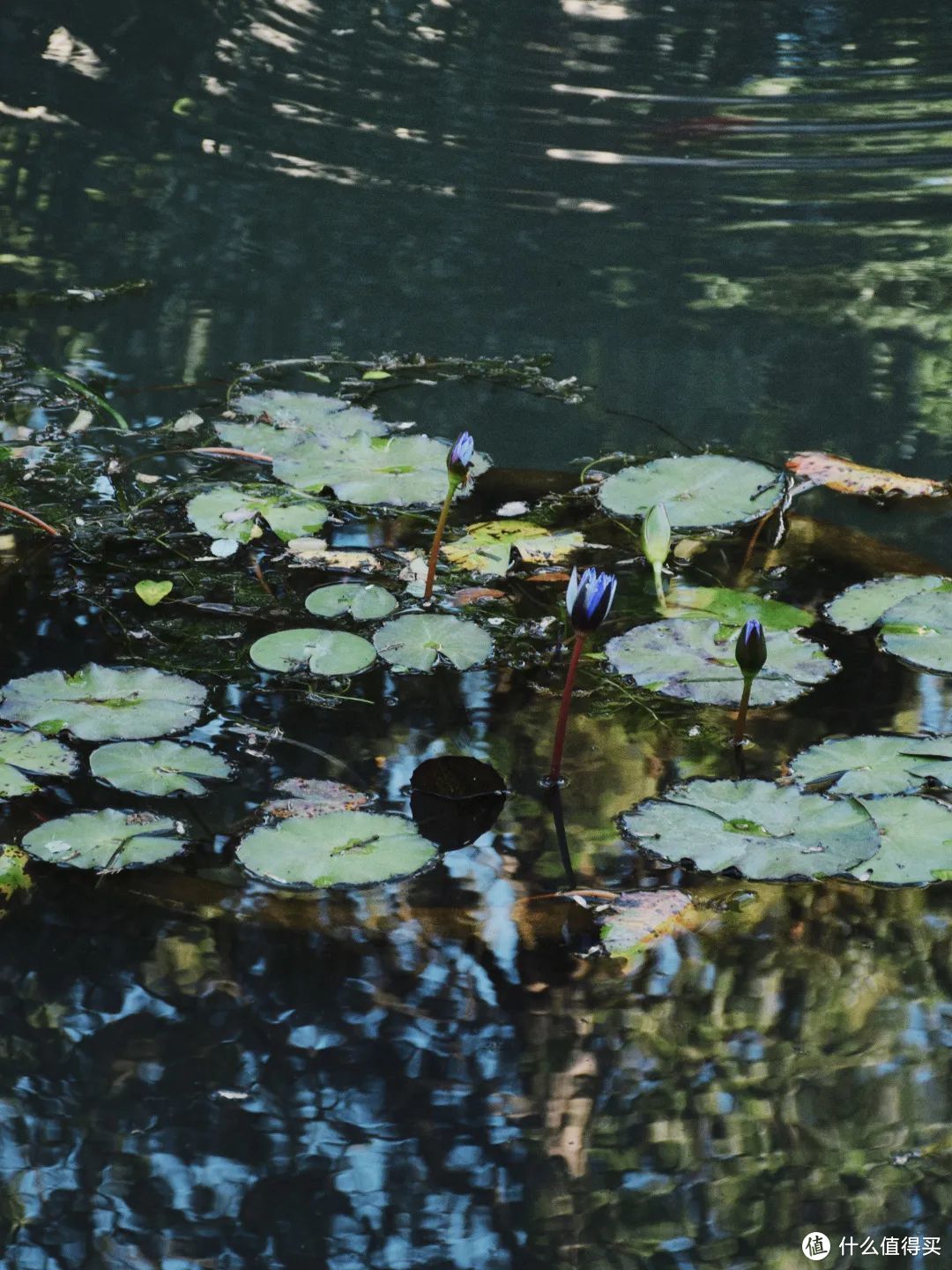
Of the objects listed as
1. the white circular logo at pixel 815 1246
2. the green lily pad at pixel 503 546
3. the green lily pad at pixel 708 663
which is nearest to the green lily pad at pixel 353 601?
the green lily pad at pixel 503 546

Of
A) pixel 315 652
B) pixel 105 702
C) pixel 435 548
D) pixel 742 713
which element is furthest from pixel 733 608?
pixel 105 702

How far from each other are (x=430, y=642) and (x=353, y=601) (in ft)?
0.41

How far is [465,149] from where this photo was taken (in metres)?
3.09

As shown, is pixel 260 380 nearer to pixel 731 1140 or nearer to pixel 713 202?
pixel 713 202

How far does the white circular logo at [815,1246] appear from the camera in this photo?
891 millimetres

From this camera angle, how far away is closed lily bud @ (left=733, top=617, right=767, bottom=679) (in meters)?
1.29

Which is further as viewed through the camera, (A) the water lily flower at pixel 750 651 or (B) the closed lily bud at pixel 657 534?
(B) the closed lily bud at pixel 657 534

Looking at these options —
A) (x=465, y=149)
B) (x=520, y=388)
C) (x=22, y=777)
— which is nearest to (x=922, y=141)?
(x=465, y=149)

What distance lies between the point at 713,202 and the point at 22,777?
2071 millimetres

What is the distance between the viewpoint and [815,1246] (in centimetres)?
90

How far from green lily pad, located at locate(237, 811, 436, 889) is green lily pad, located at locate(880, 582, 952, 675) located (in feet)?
2.01

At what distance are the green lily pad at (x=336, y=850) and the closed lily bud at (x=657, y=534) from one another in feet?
1.60

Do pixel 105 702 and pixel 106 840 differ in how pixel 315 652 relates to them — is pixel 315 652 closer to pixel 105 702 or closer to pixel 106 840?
pixel 105 702

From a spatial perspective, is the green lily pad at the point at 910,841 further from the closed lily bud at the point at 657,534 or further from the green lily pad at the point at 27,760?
the green lily pad at the point at 27,760
